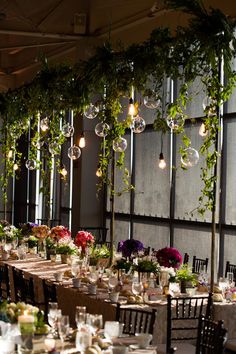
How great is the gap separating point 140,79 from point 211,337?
13.8 feet

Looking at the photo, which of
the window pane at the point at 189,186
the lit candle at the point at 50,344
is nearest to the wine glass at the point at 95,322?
the lit candle at the point at 50,344

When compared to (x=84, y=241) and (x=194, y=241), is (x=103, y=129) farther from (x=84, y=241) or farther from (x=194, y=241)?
(x=194, y=241)

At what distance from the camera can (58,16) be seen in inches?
638

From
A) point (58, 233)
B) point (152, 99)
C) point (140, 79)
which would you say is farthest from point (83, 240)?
point (140, 79)

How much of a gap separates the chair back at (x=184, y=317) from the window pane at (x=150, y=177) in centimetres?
587

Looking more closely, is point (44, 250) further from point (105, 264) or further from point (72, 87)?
point (72, 87)

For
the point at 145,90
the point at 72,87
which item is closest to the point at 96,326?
the point at 145,90

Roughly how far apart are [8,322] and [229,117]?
7019 millimetres

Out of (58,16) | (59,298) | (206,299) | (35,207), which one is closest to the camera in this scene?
(206,299)

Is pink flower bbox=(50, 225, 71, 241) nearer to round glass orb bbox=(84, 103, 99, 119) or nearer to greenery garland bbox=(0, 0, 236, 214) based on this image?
greenery garland bbox=(0, 0, 236, 214)

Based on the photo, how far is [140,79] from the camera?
912 cm

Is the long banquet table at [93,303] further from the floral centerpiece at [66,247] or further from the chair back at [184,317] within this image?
the floral centerpiece at [66,247]

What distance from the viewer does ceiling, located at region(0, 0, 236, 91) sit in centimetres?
1355

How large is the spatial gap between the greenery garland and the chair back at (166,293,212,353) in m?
1.00
